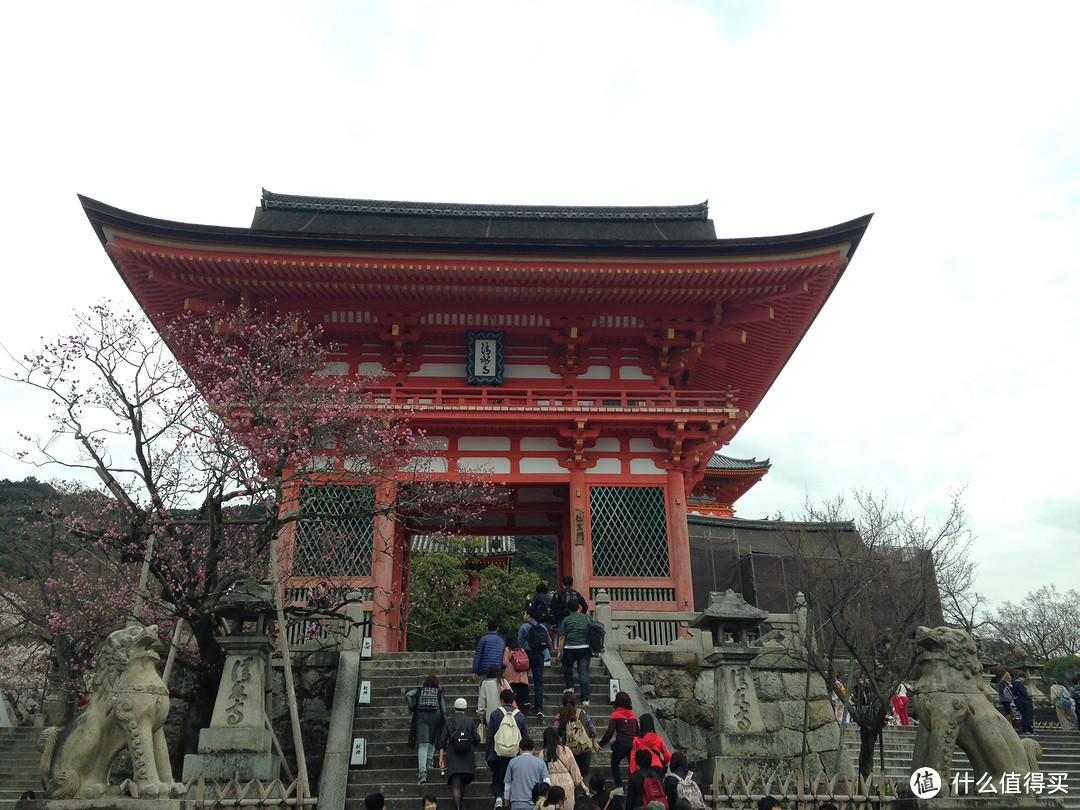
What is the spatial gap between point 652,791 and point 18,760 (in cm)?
2003

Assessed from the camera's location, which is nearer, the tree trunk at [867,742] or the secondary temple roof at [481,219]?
the tree trunk at [867,742]

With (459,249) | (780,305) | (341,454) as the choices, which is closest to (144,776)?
(341,454)

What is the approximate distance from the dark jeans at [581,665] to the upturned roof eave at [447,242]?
843cm

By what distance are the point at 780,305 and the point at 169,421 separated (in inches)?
508

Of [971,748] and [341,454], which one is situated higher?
[341,454]

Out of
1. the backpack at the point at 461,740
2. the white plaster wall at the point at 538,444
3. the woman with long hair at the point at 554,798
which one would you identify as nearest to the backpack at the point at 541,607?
the backpack at the point at 461,740

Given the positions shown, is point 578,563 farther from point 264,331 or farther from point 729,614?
point 264,331

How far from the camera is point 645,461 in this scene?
16.4m

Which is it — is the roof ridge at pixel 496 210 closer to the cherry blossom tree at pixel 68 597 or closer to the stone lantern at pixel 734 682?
the cherry blossom tree at pixel 68 597

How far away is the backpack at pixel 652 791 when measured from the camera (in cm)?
672

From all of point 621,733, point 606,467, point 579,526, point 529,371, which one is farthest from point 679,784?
point 529,371

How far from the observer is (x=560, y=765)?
23.1 ft

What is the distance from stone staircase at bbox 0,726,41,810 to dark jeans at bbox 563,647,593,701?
12.9 meters

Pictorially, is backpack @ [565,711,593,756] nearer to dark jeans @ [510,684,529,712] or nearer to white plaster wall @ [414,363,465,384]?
dark jeans @ [510,684,529,712]
